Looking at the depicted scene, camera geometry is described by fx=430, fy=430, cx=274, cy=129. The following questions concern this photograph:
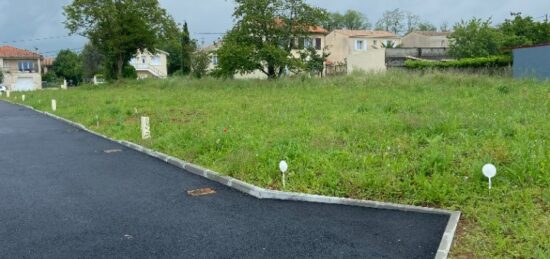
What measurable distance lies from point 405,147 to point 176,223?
373cm

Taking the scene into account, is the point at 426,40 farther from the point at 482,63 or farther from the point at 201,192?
the point at 201,192

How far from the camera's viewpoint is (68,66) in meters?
61.9

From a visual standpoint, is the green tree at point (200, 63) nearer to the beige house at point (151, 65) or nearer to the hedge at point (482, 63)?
the beige house at point (151, 65)

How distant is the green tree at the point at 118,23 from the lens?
3434 cm

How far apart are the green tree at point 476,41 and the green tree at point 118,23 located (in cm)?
2467

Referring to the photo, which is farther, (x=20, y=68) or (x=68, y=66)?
(x=68, y=66)

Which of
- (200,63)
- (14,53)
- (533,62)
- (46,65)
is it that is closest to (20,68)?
(14,53)

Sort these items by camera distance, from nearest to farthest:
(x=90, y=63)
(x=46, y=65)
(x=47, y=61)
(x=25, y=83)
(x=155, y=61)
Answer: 1. (x=90, y=63)
2. (x=25, y=83)
3. (x=155, y=61)
4. (x=46, y=65)
5. (x=47, y=61)

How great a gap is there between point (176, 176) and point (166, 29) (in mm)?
33477

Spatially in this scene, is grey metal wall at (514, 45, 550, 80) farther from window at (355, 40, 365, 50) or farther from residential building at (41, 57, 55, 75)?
residential building at (41, 57, 55, 75)

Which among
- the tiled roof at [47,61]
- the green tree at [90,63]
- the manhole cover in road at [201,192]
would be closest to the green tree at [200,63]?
the green tree at [90,63]

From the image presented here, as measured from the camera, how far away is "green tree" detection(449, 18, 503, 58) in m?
32.2

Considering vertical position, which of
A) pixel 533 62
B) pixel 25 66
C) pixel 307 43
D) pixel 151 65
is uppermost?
pixel 25 66

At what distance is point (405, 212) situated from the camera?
4.57 m
